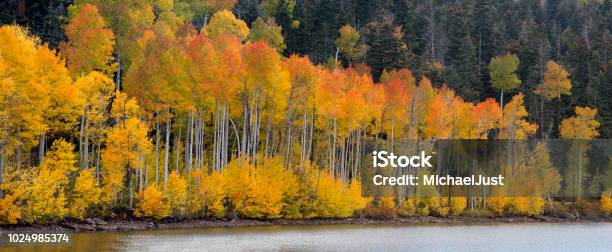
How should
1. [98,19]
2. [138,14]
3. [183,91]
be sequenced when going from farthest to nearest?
[138,14]
[98,19]
[183,91]

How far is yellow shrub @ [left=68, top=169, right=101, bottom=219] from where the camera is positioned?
52500 millimetres

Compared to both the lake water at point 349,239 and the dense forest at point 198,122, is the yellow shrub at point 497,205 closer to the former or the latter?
the dense forest at point 198,122

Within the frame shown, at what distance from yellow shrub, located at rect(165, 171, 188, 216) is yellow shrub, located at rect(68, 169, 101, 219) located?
5093 mm

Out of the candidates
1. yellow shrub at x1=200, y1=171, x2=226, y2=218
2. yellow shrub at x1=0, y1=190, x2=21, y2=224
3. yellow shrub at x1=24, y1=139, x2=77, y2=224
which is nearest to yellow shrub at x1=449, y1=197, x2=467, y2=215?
yellow shrub at x1=200, y1=171, x2=226, y2=218

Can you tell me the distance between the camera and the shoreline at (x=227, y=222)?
5062 cm

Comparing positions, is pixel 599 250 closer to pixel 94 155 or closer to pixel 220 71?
pixel 220 71

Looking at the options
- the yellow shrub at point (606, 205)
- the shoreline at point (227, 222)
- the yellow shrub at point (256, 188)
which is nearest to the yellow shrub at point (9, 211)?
the shoreline at point (227, 222)

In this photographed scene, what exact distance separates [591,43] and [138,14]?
2738 inches

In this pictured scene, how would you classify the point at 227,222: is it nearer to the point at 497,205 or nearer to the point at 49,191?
the point at 49,191

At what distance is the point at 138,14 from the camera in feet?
240

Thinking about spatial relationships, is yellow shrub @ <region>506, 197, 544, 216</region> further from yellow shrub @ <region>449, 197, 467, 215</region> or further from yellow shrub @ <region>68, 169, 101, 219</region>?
yellow shrub @ <region>68, 169, 101, 219</region>

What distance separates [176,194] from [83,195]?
6.45m

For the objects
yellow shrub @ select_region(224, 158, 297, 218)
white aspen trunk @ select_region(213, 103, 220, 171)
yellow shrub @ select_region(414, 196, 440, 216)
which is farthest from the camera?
yellow shrub @ select_region(414, 196, 440, 216)

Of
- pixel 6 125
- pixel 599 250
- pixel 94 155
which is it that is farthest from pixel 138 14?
pixel 599 250
